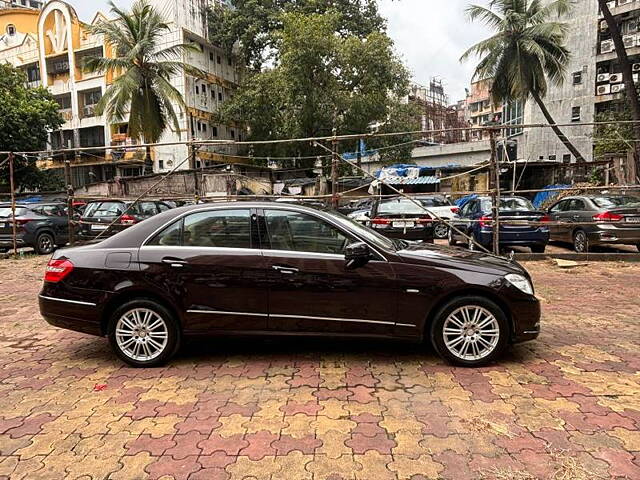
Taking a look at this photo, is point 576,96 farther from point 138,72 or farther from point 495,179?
point 495,179

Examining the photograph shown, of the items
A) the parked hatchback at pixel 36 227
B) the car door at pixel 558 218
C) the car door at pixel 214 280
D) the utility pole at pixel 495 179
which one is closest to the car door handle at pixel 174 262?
the car door at pixel 214 280

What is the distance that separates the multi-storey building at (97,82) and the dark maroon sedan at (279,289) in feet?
97.5

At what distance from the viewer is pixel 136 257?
4.18 meters

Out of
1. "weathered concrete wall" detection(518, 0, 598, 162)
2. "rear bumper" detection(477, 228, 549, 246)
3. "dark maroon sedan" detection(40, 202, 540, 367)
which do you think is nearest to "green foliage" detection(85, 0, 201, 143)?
"rear bumper" detection(477, 228, 549, 246)

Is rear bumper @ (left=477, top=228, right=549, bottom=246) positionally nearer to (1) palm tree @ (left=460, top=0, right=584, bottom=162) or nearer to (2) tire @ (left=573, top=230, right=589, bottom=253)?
(2) tire @ (left=573, top=230, right=589, bottom=253)

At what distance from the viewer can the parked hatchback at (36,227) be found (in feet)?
40.3

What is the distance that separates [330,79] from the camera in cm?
2761

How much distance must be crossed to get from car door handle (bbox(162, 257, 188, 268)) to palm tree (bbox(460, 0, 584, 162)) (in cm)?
2473

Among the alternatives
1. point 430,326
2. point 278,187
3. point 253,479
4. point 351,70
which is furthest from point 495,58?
point 253,479

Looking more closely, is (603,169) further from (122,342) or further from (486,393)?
(122,342)

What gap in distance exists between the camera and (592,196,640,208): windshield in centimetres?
1030

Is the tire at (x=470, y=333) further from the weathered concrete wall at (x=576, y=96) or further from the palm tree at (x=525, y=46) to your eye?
the weathered concrete wall at (x=576, y=96)

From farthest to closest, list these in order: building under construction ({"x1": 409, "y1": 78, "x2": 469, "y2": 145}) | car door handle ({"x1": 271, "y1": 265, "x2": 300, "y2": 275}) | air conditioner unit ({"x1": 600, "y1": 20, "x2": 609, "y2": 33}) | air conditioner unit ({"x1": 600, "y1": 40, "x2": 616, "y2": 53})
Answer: building under construction ({"x1": 409, "y1": 78, "x2": 469, "y2": 145}) → air conditioner unit ({"x1": 600, "y1": 20, "x2": 609, "y2": 33}) → air conditioner unit ({"x1": 600, "y1": 40, "x2": 616, "y2": 53}) → car door handle ({"x1": 271, "y1": 265, "x2": 300, "y2": 275})

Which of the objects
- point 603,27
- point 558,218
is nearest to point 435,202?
point 558,218
